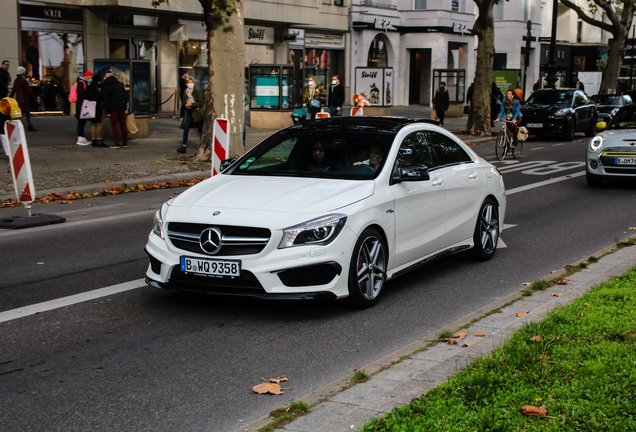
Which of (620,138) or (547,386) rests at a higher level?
(620,138)

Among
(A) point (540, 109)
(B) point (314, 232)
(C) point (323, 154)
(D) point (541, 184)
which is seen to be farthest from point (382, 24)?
(B) point (314, 232)

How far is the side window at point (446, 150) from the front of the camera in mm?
7805

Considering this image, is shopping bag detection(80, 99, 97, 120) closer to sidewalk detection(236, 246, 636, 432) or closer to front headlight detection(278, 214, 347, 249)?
front headlight detection(278, 214, 347, 249)

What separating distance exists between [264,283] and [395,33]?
43.6 metres

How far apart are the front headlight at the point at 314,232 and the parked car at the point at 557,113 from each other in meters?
23.6

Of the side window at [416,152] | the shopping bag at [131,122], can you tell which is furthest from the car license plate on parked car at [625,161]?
the shopping bag at [131,122]

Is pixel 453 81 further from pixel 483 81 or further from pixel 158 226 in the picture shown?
pixel 158 226

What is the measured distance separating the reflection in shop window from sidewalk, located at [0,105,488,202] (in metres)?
4.40

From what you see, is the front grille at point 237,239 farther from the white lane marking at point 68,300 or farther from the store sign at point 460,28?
the store sign at point 460,28

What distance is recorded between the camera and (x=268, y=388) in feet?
15.2

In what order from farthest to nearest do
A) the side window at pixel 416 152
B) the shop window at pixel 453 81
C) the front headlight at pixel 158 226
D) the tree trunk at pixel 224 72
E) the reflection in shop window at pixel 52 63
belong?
the shop window at pixel 453 81 → the reflection in shop window at pixel 52 63 → the tree trunk at pixel 224 72 → the side window at pixel 416 152 → the front headlight at pixel 158 226

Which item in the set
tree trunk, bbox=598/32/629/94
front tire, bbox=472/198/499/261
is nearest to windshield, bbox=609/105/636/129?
front tire, bbox=472/198/499/261

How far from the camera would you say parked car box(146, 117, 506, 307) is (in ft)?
19.1

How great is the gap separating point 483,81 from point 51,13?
51.5 feet
